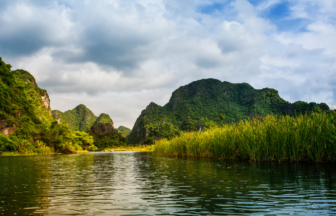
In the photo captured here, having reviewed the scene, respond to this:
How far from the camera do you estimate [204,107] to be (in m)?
129

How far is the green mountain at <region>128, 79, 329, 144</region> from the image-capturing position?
105 m

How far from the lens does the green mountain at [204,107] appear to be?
345 feet

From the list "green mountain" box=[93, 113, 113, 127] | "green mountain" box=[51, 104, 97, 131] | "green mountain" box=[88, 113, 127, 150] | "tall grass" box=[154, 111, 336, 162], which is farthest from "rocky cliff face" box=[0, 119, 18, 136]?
"green mountain" box=[93, 113, 113, 127]

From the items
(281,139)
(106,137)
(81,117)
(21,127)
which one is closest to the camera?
(281,139)

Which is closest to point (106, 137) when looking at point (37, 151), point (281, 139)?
point (37, 151)

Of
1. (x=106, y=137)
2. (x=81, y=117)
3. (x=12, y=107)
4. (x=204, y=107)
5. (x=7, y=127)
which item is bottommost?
(x=106, y=137)

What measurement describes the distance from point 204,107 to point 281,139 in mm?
121990

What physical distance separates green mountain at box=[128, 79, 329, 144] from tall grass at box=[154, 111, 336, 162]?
85669 mm

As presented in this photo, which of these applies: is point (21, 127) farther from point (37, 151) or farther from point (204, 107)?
point (204, 107)

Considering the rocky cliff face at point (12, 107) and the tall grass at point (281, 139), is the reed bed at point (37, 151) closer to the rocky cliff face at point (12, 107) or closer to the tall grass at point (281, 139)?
the rocky cliff face at point (12, 107)

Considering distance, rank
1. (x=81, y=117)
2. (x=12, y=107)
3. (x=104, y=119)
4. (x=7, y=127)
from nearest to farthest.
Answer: (x=7, y=127) < (x=12, y=107) < (x=104, y=119) < (x=81, y=117)

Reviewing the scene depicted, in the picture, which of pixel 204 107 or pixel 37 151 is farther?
pixel 204 107

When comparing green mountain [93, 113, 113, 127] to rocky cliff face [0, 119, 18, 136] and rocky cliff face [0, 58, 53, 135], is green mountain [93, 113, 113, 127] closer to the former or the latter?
rocky cliff face [0, 58, 53, 135]

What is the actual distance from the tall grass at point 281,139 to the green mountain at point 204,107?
85.7 metres
